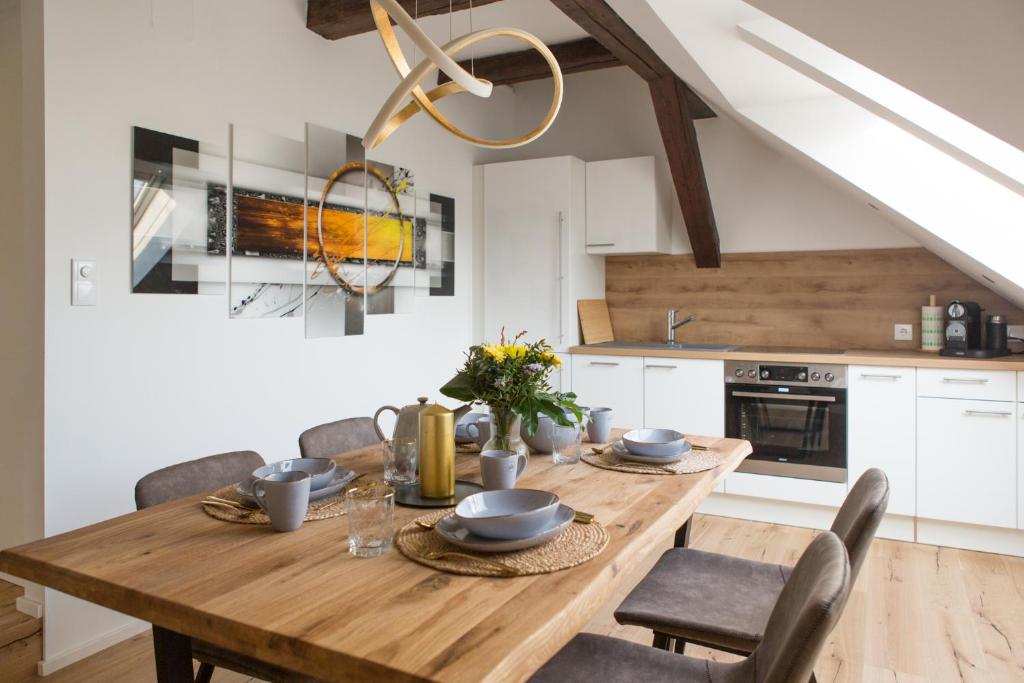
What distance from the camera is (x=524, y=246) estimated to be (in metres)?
4.82

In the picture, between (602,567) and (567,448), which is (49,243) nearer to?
(567,448)

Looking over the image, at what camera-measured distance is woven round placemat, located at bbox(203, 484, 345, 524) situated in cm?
157

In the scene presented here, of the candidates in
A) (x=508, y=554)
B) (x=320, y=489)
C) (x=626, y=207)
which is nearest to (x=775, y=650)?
(x=508, y=554)

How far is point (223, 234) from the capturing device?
10.2ft

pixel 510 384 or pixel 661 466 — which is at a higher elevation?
pixel 510 384

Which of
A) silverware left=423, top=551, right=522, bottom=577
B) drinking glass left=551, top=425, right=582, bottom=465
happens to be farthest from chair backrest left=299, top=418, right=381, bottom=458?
silverware left=423, top=551, right=522, bottom=577

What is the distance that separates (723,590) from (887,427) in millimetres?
2313

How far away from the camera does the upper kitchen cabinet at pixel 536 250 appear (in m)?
4.68

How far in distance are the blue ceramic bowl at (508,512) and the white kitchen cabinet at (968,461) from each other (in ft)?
9.57

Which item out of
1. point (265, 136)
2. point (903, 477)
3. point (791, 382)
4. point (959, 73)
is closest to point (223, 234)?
point (265, 136)

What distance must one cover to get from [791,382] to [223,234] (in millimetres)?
2972

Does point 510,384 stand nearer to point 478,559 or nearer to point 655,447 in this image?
point 655,447

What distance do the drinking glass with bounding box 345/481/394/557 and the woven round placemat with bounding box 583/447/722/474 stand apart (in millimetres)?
861

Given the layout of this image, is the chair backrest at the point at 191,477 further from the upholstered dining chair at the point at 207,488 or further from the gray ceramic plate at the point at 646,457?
the gray ceramic plate at the point at 646,457
